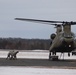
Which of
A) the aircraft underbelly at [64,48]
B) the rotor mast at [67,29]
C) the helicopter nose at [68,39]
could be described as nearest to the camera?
the helicopter nose at [68,39]

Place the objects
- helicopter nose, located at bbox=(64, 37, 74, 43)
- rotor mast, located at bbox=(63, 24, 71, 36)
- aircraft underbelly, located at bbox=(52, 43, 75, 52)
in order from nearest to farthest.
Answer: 1. helicopter nose, located at bbox=(64, 37, 74, 43)
2. aircraft underbelly, located at bbox=(52, 43, 75, 52)
3. rotor mast, located at bbox=(63, 24, 71, 36)

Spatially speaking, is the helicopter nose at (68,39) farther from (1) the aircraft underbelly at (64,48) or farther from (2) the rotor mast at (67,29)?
(2) the rotor mast at (67,29)

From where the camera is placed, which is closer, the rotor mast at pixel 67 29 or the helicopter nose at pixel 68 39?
the helicopter nose at pixel 68 39

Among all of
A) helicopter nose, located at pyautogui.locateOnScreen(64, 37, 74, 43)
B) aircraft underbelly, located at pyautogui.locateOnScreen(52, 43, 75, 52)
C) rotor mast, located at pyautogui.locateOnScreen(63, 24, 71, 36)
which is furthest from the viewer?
rotor mast, located at pyautogui.locateOnScreen(63, 24, 71, 36)

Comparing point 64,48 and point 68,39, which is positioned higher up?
point 68,39

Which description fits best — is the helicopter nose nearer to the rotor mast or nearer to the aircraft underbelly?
the aircraft underbelly

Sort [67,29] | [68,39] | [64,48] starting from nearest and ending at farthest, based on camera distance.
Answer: [68,39] → [67,29] → [64,48]

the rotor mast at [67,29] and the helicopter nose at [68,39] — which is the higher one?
the rotor mast at [67,29]

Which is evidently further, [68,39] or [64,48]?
[64,48]

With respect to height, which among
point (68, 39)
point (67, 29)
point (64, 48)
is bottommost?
point (64, 48)

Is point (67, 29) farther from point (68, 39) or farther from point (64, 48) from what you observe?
point (64, 48)

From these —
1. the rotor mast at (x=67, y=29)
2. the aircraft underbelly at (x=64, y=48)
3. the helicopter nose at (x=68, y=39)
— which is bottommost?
the aircraft underbelly at (x=64, y=48)

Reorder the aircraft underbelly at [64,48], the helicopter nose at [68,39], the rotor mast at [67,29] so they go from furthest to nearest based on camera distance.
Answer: the rotor mast at [67,29]
the aircraft underbelly at [64,48]
the helicopter nose at [68,39]
